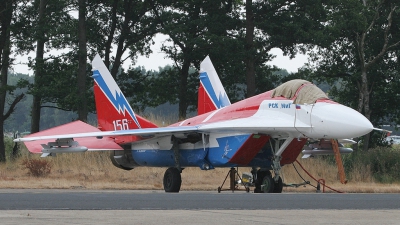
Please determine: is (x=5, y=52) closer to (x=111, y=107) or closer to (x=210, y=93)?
(x=111, y=107)

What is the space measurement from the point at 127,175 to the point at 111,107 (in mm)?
4696

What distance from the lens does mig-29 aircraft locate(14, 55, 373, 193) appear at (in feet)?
57.7

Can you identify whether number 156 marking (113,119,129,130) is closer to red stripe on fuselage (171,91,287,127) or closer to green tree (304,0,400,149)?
red stripe on fuselage (171,91,287,127)

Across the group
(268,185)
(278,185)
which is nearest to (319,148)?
(278,185)

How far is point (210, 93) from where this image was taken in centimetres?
2502

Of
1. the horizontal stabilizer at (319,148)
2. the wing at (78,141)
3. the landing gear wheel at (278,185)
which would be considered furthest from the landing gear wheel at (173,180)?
the horizontal stabilizer at (319,148)

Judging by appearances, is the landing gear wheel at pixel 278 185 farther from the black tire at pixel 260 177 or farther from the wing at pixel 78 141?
the wing at pixel 78 141

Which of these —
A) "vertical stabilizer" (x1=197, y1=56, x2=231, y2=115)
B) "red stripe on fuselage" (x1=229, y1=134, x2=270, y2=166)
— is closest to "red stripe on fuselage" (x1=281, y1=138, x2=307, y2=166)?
"red stripe on fuselage" (x1=229, y1=134, x2=270, y2=166)

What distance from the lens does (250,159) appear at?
19.5m

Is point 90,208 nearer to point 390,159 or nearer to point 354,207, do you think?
point 354,207
